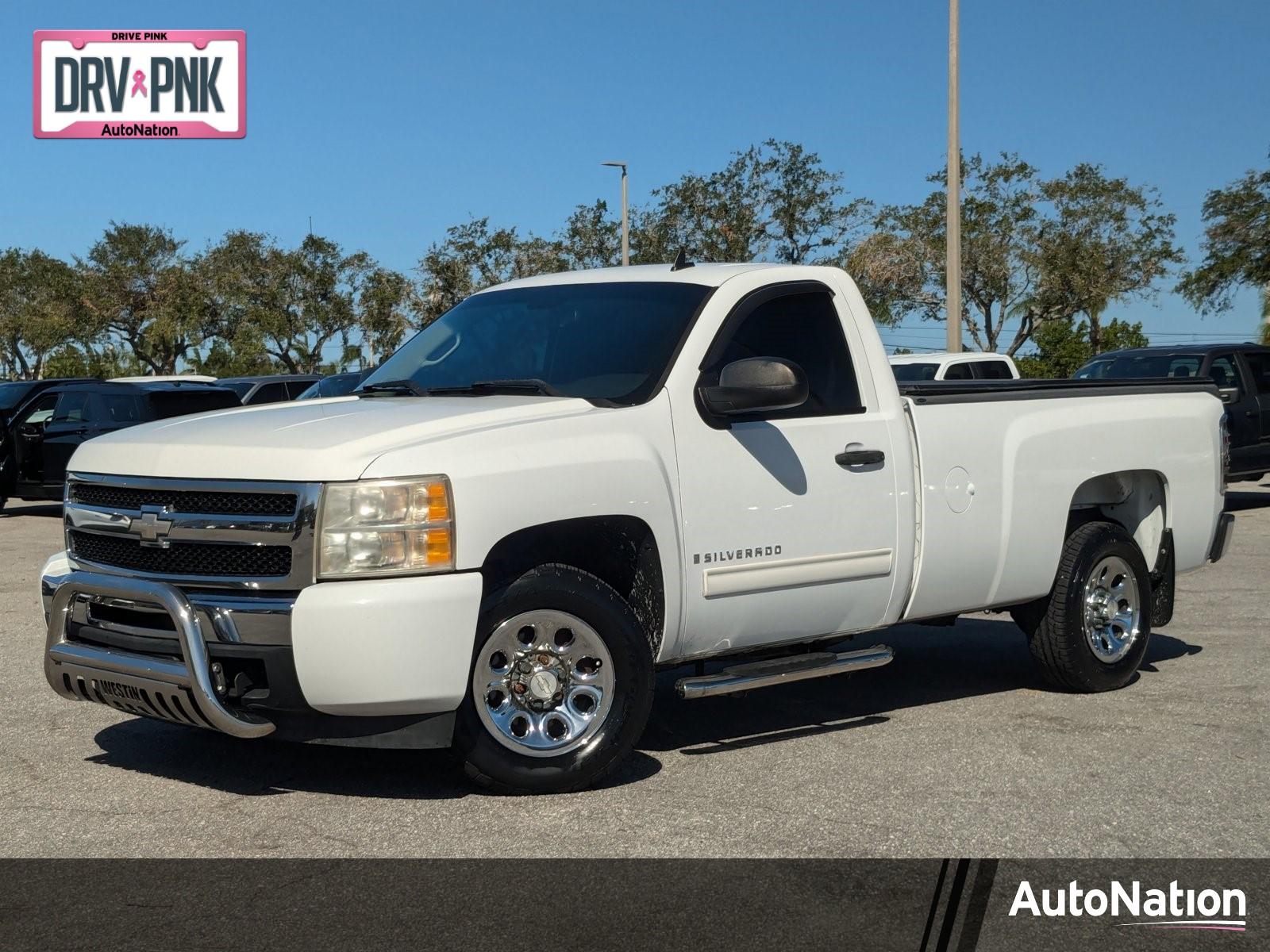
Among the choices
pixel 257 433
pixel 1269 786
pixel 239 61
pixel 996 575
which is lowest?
pixel 1269 786

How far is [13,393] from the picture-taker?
2319 cm

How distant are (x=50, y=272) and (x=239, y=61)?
4511cm

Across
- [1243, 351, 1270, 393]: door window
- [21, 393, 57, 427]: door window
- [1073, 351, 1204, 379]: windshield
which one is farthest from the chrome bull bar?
[1243, 351, 1270, 393]: door window

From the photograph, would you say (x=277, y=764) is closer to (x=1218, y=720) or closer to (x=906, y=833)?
(x=906, y=833)

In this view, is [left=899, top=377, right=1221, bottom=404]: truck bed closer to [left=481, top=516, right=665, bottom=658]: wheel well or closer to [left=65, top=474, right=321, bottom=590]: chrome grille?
[left=481, top=516, right=665, bottom=658]: wheel well

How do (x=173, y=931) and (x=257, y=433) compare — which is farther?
(x=257, y=433)

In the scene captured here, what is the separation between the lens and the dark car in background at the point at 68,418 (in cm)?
1889

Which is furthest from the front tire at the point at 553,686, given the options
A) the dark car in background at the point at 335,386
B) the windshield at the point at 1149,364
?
the dark car in background at the point at 335,386

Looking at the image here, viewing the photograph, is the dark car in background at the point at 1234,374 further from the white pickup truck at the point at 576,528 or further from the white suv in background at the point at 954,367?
the white pickup truck at the point at 576,528

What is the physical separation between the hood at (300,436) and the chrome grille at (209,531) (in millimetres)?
55

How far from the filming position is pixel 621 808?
5.61m

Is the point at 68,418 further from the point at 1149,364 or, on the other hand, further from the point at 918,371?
the point at 1149,364

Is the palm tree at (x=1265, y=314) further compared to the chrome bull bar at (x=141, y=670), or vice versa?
the palm tree at (x=1265, y=314)

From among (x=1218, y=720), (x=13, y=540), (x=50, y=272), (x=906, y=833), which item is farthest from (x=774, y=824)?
(x=50, y=272)
